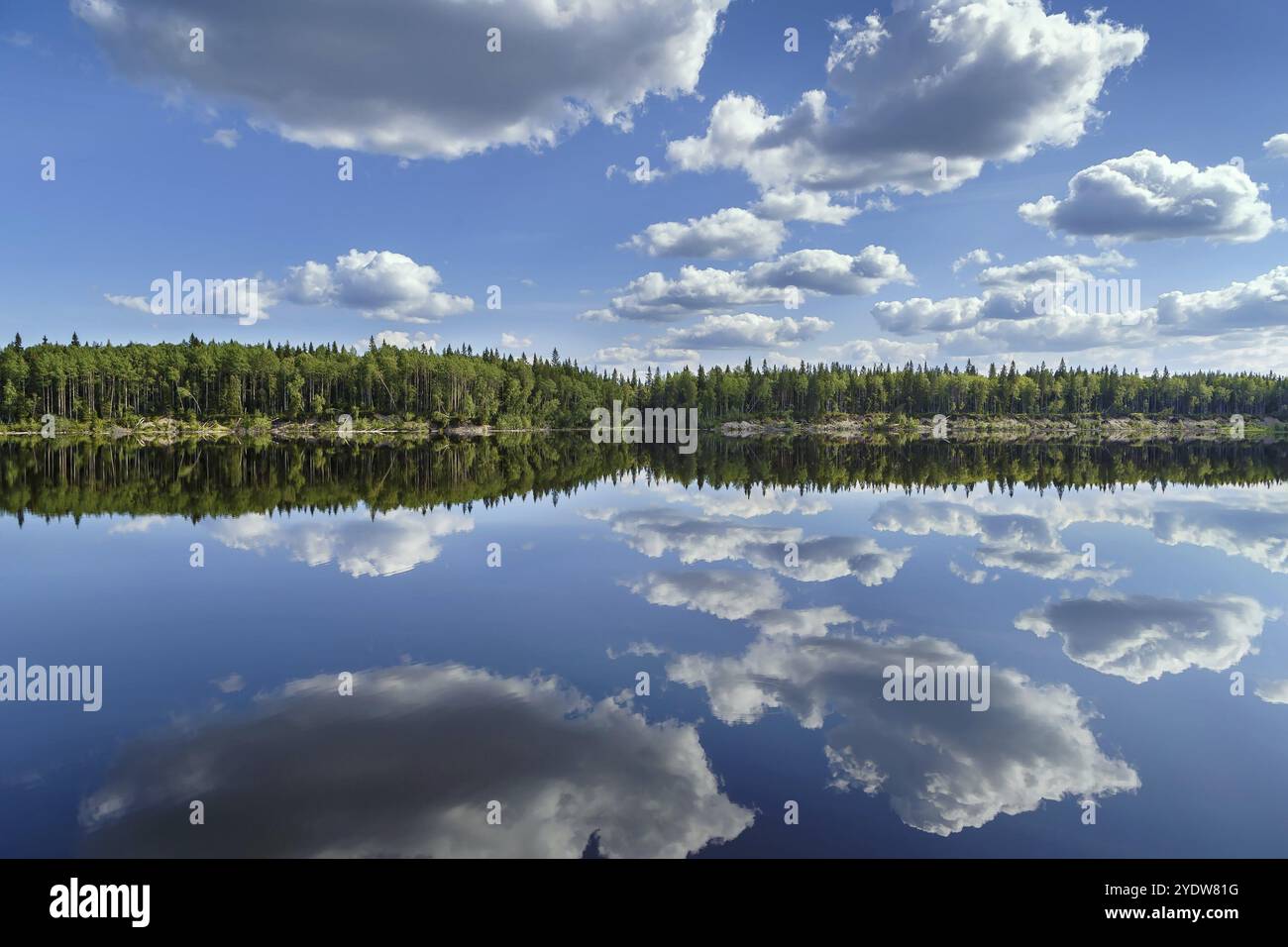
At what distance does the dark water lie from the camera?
395 inches

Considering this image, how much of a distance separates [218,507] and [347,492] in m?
8.66

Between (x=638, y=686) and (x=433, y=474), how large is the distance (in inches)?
2048

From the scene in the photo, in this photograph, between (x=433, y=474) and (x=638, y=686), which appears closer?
(x=638, y=686)

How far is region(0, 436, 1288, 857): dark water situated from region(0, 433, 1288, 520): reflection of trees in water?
999 cm

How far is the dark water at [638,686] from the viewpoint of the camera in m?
10.0

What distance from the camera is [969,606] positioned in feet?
70.6

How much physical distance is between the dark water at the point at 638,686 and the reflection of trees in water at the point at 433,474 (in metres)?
9.99

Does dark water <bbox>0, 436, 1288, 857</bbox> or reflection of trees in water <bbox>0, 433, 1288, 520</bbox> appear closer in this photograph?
dark water <bbox>0, 436, 1288, 857</bbox>

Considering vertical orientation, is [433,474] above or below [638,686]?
above

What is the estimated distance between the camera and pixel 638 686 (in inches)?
599

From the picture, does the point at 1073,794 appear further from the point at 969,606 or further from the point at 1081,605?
the point at 1081,605

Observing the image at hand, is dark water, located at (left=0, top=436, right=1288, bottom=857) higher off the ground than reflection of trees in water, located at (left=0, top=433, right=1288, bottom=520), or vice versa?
reflection of trees in water, located at (left=0, top=433, right=1288, bottom=520)
